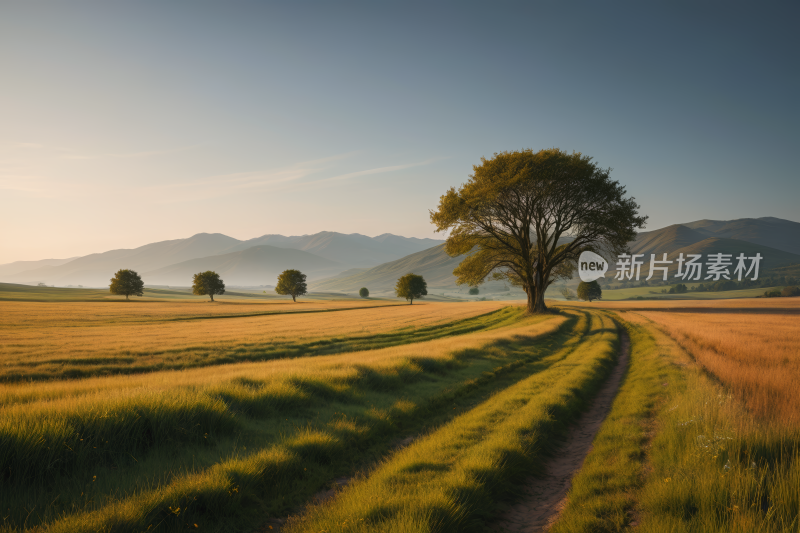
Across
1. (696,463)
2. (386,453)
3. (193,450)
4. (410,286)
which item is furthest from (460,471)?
(410,286)

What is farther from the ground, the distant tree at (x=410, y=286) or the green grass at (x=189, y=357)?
the distant tree at (x=410, y=286)

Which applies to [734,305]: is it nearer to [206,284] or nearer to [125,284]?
[206,284]

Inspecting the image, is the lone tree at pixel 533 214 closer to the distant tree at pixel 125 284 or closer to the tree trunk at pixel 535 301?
the tree trunk at pixel 535 301

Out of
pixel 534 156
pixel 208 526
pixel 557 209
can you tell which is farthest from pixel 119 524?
pixel 557 209

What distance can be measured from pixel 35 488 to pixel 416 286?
323ft

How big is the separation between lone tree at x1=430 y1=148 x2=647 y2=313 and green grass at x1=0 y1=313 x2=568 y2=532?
3157cm

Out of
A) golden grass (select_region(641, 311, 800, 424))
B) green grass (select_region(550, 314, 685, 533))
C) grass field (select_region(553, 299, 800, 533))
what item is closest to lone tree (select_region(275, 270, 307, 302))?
golden grass (select_region(641, 311, 800, 424))

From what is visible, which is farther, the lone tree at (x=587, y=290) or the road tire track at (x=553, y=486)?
the lone tree at (x=587, y=290)

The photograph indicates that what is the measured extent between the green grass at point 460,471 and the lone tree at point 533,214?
97.3 feet

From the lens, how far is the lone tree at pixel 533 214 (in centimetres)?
3775

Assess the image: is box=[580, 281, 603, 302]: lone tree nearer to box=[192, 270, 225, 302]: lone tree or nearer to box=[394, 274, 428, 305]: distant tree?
box=[394, 274, 428, 305]: distant tree

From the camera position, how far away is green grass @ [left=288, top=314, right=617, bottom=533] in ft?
16.4

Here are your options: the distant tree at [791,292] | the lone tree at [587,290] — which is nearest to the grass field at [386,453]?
the lone tree at [587,290]

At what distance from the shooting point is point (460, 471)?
6461 millimetres
